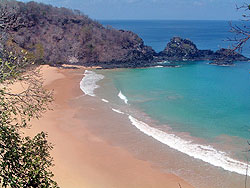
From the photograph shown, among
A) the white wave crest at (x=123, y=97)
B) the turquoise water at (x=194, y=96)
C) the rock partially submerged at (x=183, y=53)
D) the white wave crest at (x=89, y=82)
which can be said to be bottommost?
the white wave crest at (x=89, y=82)

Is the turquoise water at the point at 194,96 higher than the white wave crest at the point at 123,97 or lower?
higher

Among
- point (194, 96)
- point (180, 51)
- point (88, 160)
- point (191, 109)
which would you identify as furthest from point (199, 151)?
point (180, 51)

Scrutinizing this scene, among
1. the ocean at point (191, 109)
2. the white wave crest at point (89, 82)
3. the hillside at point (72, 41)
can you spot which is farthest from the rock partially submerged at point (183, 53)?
the white wave crest at point (89, 82)

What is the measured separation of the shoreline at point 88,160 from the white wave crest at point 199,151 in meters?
2.12

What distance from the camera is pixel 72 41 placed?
1678 inches

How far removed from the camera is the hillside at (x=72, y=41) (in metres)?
39.1

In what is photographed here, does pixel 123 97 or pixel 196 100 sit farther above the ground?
pixel 196 100

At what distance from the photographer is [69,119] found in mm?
16594

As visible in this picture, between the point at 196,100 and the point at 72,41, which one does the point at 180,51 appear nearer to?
the point at 72,41

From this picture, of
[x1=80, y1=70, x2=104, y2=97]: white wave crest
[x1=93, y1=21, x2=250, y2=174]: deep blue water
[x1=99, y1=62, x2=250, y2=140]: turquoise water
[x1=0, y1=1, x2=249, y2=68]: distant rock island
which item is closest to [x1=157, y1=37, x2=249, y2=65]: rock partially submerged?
[x1=0, y1=1, x2=249, y2=68]: distant rock island

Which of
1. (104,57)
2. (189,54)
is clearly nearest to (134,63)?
(104,57)

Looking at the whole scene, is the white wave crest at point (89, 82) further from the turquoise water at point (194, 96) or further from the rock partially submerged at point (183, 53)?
the rock partially submerged at point (183, 53)

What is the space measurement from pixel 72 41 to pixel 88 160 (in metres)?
33.6

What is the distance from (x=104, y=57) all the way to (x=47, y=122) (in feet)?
88.2
